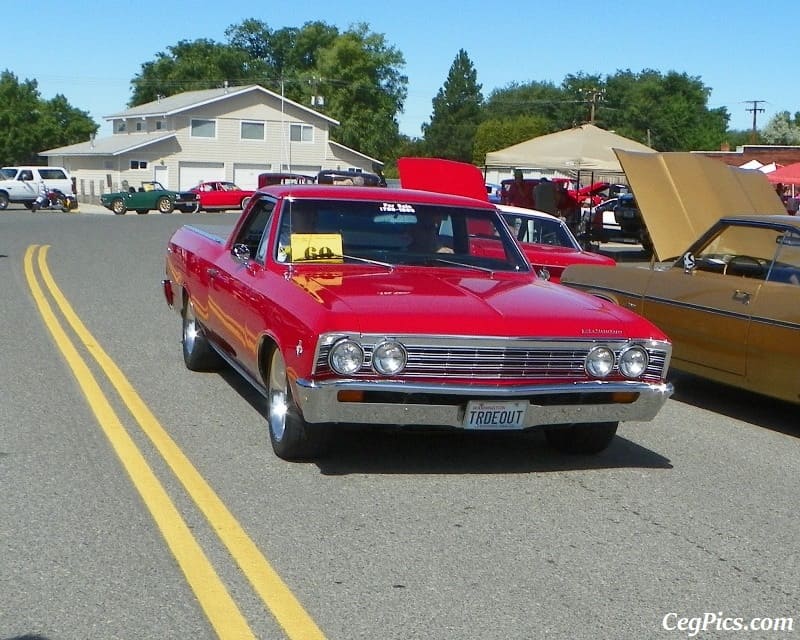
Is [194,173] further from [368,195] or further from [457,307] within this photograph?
[457,307]

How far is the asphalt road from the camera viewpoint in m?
4.32

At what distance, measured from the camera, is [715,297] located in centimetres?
858

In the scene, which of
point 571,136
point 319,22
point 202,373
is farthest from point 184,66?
point 202,373

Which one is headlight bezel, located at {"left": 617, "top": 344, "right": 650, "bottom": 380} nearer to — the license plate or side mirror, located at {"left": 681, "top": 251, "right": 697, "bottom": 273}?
the license plate

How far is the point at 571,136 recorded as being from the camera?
76.1ft

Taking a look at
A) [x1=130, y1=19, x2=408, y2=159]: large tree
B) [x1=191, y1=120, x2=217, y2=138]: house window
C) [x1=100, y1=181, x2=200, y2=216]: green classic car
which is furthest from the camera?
[x1=130, y1=19, x2=408, y2=159]: large tree

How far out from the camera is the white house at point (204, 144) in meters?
64.7

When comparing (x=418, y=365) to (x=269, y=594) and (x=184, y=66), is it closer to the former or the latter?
(x=269, y=594)

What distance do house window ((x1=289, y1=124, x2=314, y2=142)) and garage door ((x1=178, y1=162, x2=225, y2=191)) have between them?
19.4ft

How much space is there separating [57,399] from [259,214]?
77.1 inches

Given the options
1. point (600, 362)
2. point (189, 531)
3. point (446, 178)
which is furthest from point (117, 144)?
point (189, 531)

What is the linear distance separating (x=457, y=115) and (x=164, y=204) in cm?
6939

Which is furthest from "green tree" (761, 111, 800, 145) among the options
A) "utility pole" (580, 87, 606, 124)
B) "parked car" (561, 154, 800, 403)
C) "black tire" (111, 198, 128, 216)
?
"parked car" (561, 154, 800, 403)

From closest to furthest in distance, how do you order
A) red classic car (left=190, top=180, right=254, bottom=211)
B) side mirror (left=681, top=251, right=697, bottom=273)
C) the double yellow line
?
the double yellow line
side mirror (left=681, top=251, right=697, bottom=273)
red classic car (left=190, top=180, right=254, bottom=211)
